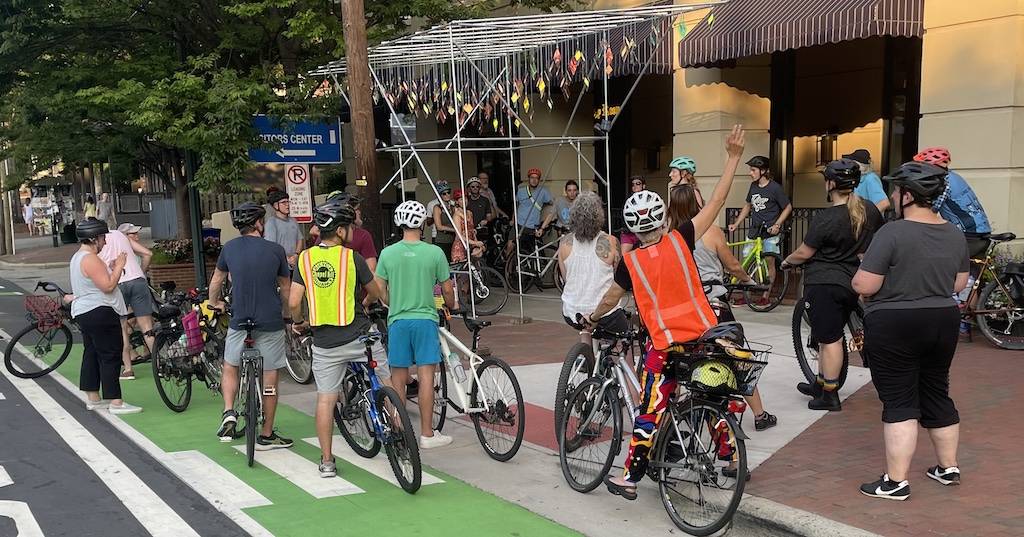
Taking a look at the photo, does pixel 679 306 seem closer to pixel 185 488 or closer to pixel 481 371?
pixel 481 371

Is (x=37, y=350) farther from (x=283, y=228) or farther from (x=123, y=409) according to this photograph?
(x=283, y=228)

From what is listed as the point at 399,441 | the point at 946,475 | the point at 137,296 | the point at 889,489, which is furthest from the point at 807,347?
the point at 137,296

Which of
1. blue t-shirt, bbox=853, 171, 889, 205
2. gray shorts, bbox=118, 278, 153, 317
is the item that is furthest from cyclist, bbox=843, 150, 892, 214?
gray shorts, bbox=118, 278, 153, 317

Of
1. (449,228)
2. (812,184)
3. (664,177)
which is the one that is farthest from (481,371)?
(664,177)

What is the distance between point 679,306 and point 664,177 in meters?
13.3

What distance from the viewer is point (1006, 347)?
27.7 ft

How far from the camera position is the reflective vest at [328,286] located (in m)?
5.98

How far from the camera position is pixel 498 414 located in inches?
254

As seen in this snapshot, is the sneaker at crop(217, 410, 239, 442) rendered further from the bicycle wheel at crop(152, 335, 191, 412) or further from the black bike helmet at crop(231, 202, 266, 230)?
the black bike helmet at crop(231, 202, 266, 230)

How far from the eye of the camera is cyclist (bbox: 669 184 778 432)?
5801 mm

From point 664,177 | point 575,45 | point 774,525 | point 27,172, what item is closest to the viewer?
point 774,525

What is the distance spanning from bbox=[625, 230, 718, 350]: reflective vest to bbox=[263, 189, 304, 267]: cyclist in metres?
6.32

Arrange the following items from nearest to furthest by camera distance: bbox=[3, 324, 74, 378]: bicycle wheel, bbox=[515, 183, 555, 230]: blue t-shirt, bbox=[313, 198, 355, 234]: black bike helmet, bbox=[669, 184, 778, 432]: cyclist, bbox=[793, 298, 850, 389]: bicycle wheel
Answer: bbox=[669, 184, 778, 432]: cyclist → bbox=[313, 198, 355, 234]: black bike helmet → bbox=[793, 298, 850, 389]: bicycle wheel → bbox=[3, 324, 74, 378]: bicycle wheel → bbox=[515, 183, 555, 230]: blue t-shirt

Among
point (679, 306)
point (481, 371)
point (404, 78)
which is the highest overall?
point (404, 78)
